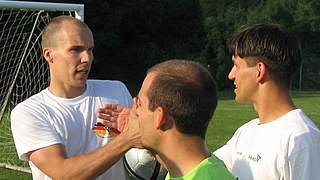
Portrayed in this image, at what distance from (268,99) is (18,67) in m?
7.73

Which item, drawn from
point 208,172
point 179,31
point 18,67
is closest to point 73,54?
point 208,172

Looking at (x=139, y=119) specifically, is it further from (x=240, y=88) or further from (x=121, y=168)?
(x=121, y=168)

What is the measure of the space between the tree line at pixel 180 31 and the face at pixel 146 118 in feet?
105

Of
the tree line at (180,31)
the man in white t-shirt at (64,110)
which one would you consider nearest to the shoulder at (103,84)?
the man in white t-shirt at (64,110)

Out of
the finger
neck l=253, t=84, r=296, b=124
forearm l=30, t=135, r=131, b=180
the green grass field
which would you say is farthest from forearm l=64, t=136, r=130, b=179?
the green grass field

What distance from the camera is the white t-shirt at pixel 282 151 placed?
269 cm

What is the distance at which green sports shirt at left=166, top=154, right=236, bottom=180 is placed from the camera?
221 centimetres

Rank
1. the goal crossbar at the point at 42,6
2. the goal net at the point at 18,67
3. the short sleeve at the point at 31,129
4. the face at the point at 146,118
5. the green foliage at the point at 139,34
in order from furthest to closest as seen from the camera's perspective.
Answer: the green foliage at the point at 139,34
the goal net at the point at 18,67
the goal crossbar at the point at 42,6
the short sleeve at the point at 31,129
the face at the point at 146,118

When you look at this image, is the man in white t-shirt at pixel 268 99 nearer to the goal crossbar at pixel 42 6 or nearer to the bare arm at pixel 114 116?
the bare arm at pixel 114 116

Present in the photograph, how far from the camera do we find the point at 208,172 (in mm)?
2207

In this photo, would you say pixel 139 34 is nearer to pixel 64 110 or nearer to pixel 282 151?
pixel 64 110

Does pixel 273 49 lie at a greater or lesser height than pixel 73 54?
greater

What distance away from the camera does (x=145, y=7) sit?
42375 millimetres

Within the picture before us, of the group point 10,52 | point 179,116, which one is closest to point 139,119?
point 179,116
